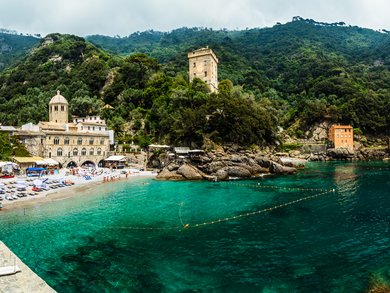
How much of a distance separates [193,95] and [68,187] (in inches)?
1286

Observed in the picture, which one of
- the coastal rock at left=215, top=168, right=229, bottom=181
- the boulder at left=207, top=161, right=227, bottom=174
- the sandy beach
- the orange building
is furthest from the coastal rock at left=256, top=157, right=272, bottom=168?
the orange building

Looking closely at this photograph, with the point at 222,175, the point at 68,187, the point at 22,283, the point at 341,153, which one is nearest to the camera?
the point at 22,283

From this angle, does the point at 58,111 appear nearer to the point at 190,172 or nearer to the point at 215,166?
the point at 190,172

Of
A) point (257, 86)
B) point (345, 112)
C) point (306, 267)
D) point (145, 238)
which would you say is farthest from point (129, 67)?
point (306, 267)

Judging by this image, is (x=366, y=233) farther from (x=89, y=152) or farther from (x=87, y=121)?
(x=87, y=121)

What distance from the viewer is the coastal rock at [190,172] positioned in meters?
45.4

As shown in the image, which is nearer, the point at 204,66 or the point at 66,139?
the point at 66,139

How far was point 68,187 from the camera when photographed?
121ft

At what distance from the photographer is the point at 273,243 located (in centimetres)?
1823

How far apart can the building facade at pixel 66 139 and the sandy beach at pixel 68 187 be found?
462 cm

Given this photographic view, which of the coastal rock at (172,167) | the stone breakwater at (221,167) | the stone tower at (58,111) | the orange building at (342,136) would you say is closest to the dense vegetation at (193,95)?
the stone breakwater at (221,167)

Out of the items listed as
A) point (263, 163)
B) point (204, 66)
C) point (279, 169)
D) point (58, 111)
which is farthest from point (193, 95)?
point (58, 111)

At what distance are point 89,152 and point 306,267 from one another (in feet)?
155

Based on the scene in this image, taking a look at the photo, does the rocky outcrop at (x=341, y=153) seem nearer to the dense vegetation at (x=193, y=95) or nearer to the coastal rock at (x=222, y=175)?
the dense vegetation at (x=193, y=95)
